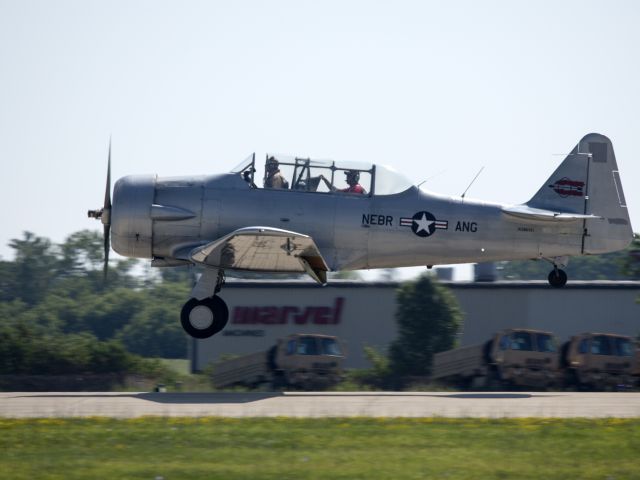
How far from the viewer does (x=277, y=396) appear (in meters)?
13.6

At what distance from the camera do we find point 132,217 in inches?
575

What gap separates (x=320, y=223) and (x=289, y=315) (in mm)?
15826

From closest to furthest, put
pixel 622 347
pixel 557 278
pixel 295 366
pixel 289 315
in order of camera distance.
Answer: pixel 557 278, pixel 622 347, pixel 295 366, pixel 289 315

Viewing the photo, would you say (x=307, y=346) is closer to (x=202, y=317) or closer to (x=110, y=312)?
(x=202, y=317)

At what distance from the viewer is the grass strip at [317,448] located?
8.63 m

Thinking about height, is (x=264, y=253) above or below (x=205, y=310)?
above

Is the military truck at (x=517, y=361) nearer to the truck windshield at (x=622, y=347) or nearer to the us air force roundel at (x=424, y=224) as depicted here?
the truck windshield at (x=622, y=347)

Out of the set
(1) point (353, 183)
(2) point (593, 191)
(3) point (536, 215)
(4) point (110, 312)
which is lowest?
(4) point (110, 312)

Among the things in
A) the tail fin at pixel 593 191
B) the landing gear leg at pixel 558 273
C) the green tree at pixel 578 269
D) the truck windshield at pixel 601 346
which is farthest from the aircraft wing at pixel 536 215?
the green tree at pixel 578 269

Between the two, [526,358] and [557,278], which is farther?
[526,358]

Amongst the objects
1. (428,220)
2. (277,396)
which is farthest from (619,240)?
(277,396)

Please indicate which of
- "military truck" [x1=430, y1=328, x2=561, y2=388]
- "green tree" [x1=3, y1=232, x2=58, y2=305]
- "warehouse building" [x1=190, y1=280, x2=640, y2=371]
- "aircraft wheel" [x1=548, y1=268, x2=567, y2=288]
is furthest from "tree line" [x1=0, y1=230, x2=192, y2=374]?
"aircraft wheel" [x1=548, y1=268, x2=567, y2=288]

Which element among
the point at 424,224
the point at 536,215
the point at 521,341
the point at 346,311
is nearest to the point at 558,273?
the point at 536,215

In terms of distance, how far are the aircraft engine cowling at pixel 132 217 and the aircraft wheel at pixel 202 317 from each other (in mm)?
1146
